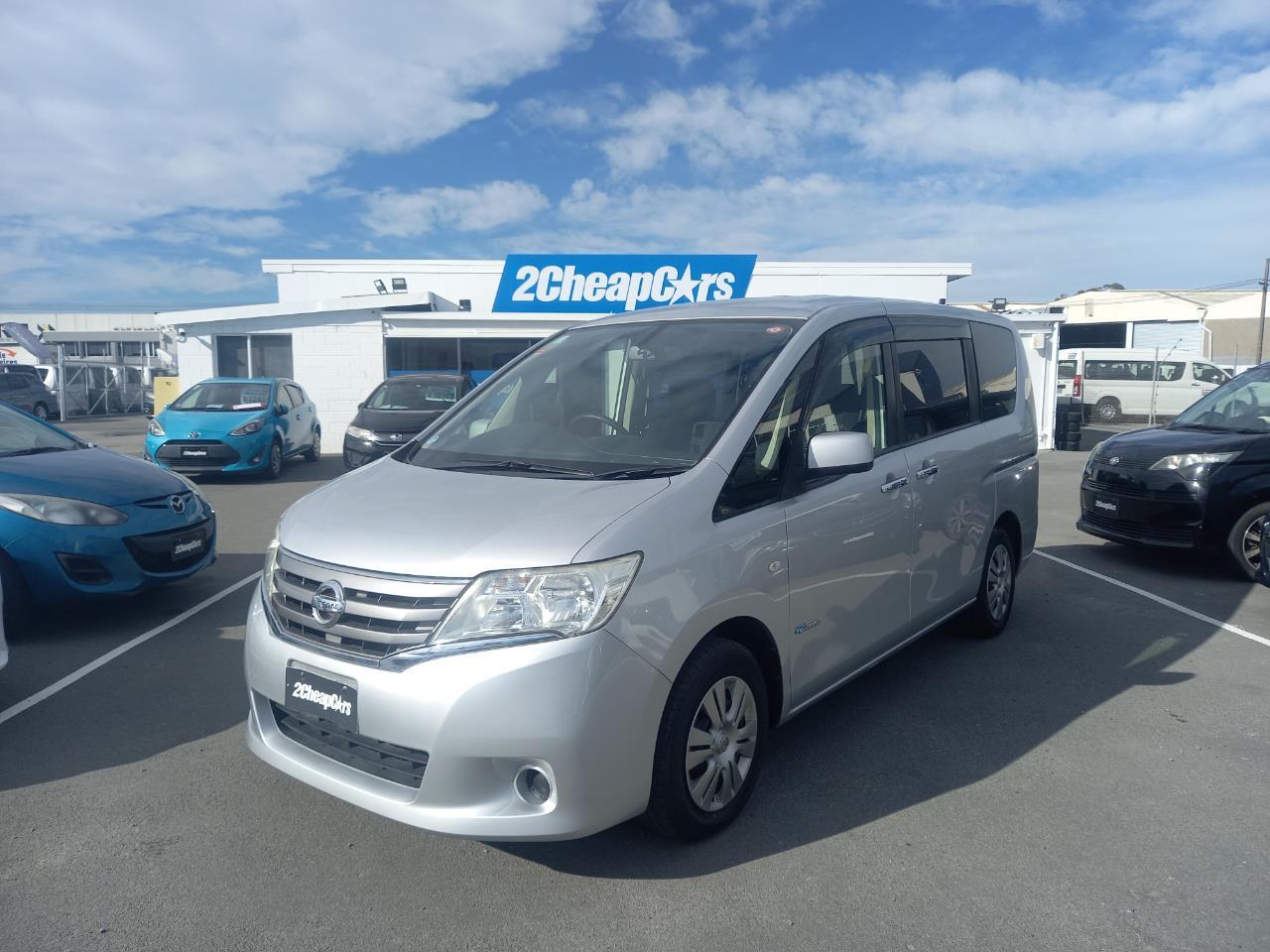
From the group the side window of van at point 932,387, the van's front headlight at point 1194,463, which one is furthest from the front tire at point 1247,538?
the side window of van at point 932,387

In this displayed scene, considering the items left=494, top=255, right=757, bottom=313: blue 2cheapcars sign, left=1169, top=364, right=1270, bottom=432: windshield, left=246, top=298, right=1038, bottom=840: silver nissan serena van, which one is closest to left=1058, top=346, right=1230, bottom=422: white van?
left=494, top=255, right=757, bottom=313: blue 2cheapcars sign

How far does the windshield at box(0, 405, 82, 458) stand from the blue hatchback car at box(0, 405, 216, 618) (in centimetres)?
1

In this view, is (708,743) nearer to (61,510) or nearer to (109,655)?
(109,655)

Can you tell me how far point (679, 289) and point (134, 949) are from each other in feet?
61.5

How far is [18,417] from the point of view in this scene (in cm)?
688

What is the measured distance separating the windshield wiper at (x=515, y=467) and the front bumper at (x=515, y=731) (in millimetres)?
863

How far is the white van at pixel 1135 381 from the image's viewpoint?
27094 millimetres

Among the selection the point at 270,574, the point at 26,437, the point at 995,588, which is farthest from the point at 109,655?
the point at 995,588

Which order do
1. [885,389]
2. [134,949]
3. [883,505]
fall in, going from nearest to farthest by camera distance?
[134,949], [883,505], [885,389]

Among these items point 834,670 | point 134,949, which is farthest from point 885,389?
point 134,949

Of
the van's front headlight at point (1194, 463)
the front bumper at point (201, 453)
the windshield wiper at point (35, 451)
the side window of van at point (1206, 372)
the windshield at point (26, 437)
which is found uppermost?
the side window of van at point (1206, 372)

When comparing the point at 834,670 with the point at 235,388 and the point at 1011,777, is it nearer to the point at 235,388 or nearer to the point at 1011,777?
the point at 1011,777

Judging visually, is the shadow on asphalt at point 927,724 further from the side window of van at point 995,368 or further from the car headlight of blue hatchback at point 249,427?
the car headlight of blue hatchback at point 249,427

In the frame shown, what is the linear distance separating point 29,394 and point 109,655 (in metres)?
27.6
